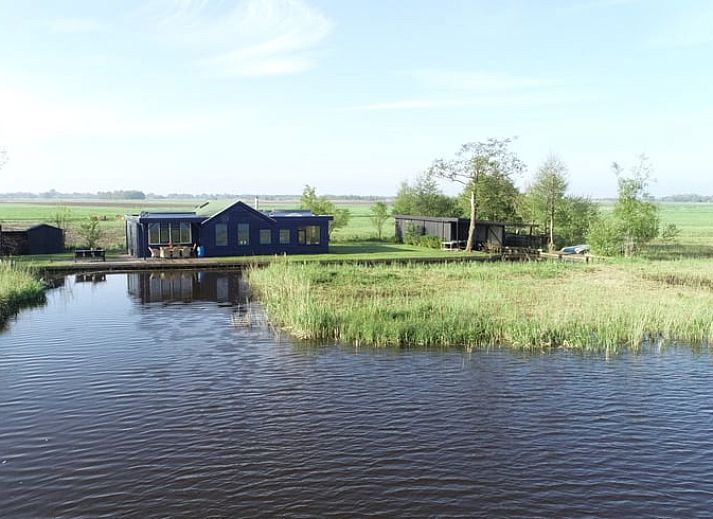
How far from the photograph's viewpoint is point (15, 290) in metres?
22.5

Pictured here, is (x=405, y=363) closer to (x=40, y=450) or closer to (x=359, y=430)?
(x=359, y=430)

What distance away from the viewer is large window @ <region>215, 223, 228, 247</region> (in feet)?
119

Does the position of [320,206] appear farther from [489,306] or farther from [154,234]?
[489,306]

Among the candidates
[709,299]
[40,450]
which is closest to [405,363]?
[40,450]

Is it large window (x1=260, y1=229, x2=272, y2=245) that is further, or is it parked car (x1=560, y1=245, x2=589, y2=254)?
parked car (x1=560, y1=245, x2=589, y2=254)

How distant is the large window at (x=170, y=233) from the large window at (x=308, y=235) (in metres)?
6.66

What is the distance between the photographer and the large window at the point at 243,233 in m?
37.0

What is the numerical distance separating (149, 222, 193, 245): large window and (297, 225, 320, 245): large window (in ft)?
21.9

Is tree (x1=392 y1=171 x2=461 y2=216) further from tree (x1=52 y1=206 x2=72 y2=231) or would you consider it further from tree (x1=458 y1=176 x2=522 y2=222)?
tree (x1=52 y1=206 x2=72 y2=231)

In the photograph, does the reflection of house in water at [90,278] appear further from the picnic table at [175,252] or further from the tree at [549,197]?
the tree at [549,197]

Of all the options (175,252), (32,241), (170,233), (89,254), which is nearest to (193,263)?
(175,252)

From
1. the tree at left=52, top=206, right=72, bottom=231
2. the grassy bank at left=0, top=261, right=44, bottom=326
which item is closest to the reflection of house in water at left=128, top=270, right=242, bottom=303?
the grassy bank at left=0, top=261, right=44, bottom=326

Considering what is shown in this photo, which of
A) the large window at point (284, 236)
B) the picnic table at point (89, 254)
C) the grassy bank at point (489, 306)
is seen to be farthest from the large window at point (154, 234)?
the grassy bank at point (489, 306)

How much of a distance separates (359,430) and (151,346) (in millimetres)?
7926
